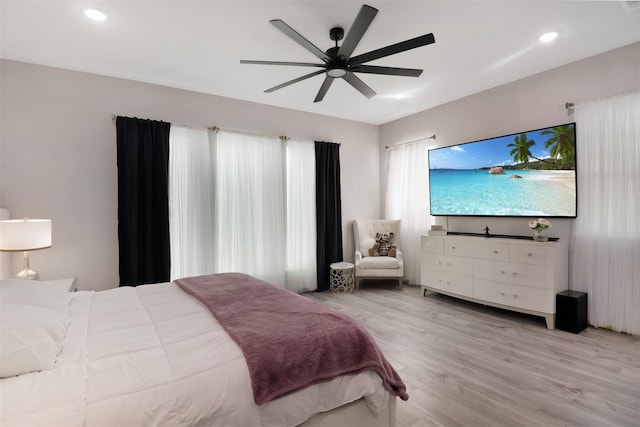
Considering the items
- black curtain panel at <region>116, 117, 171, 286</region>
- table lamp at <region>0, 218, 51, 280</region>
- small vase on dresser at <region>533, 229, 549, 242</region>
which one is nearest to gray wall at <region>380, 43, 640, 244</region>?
small vase on dresser at <region>533, 229, 549, 242</region>

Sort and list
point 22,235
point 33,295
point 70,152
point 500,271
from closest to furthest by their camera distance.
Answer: point 33,295 → point 22,235 → point 70,152 → point 500,271

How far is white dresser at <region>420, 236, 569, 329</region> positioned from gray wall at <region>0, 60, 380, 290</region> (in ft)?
12.0

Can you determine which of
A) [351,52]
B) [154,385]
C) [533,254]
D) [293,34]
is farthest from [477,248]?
[154,385]

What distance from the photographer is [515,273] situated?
3.43m

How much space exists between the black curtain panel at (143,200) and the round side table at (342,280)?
2.30 meters

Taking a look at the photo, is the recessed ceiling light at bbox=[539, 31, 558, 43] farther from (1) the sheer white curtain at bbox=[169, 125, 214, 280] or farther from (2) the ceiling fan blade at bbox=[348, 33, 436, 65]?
(1) the sheer white curtain at bbox=[169, 125, 214, 280]

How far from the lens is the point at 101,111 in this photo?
3.39 meters

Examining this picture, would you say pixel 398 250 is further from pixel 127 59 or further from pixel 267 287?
pixel 127 59

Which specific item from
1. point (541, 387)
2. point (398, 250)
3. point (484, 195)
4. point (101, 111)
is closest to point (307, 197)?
point (398, 250)

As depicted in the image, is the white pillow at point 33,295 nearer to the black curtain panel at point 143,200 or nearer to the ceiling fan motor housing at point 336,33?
the black curtain panel at point 143,200

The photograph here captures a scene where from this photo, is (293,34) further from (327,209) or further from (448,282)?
(448,282)

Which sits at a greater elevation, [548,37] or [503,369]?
[548,37]

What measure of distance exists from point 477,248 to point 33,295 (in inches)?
160

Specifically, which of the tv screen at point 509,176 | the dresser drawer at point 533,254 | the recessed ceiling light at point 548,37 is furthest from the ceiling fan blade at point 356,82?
the dresser drawer at point 533,254
